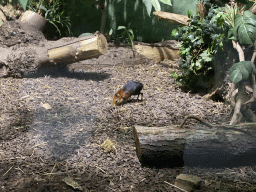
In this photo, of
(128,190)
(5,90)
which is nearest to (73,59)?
(5,90)

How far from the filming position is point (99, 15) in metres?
5.09

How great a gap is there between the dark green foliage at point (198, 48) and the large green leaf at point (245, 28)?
63 centimetres

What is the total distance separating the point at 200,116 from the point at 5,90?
2.32 m

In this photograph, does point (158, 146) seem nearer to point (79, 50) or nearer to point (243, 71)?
point (243, 71)

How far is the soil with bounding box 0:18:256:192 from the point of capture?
1594 mm

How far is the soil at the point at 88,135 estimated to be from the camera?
159cm

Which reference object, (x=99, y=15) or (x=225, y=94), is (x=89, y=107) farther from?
(x=99, y=15)

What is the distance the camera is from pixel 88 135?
2062 mm

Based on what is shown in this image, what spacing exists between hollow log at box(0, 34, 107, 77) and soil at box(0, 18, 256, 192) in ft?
2.04

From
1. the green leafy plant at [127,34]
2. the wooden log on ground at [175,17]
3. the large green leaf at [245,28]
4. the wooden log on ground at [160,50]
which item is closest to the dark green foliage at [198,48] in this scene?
the wooden log on ground at [175,17]

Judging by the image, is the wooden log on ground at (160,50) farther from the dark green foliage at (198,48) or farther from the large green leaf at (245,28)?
the large green leaf at (245,28)

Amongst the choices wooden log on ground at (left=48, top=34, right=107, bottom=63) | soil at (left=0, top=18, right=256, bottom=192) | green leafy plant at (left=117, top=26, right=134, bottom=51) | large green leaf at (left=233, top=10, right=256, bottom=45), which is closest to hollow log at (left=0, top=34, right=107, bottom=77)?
wooden log on ground at (left=48, top=34, right=107, bottom=63)

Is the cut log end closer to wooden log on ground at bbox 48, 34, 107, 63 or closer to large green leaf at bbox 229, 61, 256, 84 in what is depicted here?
large green leaf at bbox 229, 61, 256, 84

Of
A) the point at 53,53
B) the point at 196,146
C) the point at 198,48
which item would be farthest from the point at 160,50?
the point at 196,146
